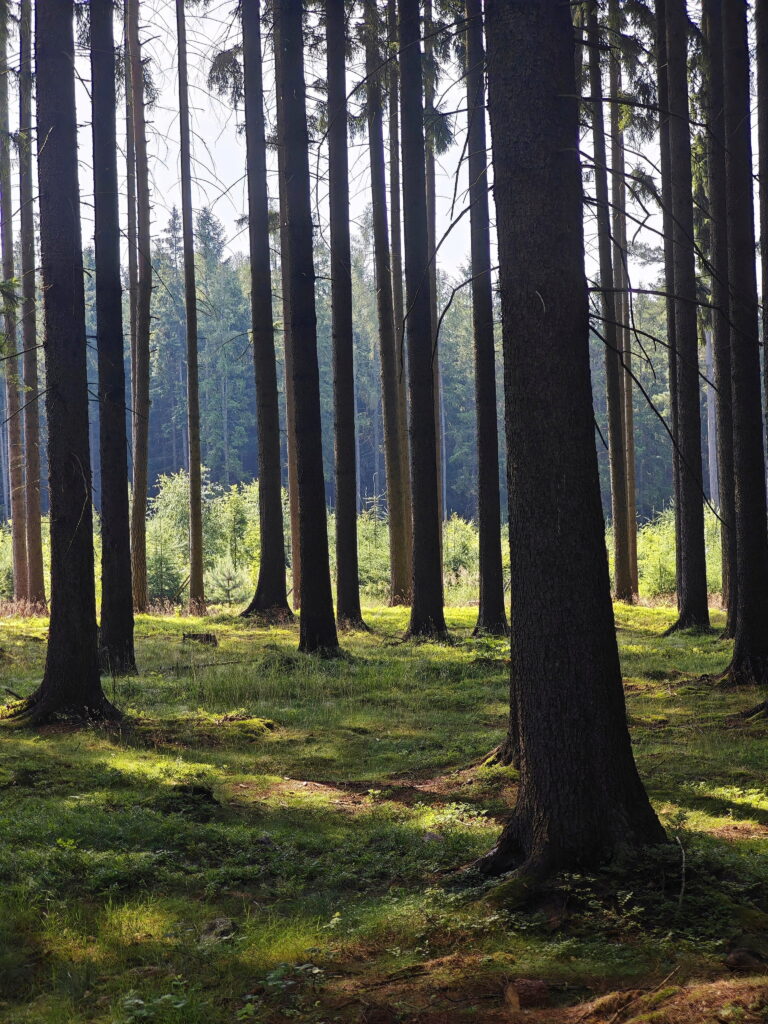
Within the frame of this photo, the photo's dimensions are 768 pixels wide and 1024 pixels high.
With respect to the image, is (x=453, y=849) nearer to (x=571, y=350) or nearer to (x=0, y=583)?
(x=571, y=350)

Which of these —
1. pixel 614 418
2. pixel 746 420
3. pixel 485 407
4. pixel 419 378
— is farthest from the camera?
pixel 614 418

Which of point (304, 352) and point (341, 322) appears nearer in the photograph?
point (304, 352)

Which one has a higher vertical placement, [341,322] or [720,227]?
[720,227]

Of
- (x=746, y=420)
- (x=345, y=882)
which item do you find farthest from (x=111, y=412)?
(x=345, y=882)

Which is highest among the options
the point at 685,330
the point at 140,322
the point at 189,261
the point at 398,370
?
the point at 189,261

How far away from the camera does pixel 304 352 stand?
13.4m

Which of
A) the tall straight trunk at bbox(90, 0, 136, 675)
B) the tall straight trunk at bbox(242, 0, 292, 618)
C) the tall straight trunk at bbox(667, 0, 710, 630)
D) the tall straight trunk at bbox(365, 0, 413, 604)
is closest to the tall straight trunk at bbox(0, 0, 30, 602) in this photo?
the tall straight trunk at bbox(242, 0, 292, 618)

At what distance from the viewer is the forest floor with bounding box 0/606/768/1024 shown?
3502 millimetres

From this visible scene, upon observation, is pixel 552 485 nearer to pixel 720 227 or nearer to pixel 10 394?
pixel 720 227

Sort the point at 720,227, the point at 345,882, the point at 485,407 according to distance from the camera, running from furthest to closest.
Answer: the point at 485,407 < the point at 720,227 < the point at 345,882

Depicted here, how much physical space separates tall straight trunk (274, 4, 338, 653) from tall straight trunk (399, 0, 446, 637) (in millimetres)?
1814

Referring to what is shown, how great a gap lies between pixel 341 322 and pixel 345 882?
12.4 metres

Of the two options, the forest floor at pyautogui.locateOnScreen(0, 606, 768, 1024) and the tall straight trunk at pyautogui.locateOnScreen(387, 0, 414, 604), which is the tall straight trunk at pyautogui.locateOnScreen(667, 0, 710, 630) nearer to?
the tall straight trunk at pyautogui.locateOnScreen(387, 0, 414, 604)

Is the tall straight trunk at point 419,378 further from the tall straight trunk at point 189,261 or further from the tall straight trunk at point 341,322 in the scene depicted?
the tall straight trunk at point 189,261
